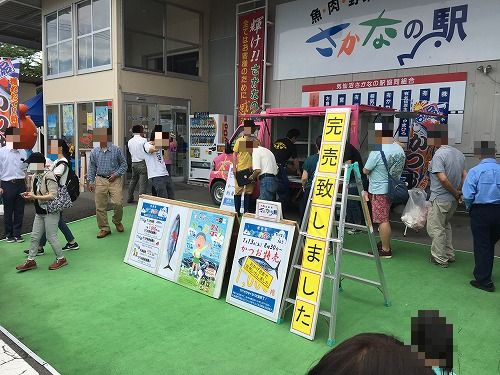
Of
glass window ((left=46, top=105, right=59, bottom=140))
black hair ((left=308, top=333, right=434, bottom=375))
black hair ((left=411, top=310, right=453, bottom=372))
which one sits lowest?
black hair ((left=411, top=310, right=453, bottom=372))

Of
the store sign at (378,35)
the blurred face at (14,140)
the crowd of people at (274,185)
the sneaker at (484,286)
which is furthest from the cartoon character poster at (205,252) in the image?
the store sign at (378,35)

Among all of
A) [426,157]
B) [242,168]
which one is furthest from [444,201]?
[426,157]

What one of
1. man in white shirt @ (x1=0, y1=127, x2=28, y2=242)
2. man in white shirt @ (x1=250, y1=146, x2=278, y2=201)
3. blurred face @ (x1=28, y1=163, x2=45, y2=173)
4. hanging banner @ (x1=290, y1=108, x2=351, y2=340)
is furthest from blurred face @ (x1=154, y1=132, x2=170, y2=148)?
hanging banner @ (x1=290, y1=108, x2=351, y2=340)

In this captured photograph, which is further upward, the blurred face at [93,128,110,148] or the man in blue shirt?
the blurred face at [93,128,110,148]

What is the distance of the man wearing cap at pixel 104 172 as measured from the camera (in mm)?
6238

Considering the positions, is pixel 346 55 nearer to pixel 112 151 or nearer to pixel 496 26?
pixel 496 26

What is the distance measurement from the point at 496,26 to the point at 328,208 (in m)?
6.35

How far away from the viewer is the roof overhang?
44.9 feet

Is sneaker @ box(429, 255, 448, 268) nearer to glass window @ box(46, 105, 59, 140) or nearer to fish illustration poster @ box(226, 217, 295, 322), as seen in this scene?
fish illustration poster @ box(226, 217, 295, 322)

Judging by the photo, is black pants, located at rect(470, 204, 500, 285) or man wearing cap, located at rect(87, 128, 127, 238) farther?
man wearing cap, located at rect(87, 128, 127, 238)

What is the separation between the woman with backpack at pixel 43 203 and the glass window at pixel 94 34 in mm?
7264

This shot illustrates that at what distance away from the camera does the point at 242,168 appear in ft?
20.4

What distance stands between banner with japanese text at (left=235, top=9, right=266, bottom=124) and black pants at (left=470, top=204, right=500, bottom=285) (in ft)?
26.1

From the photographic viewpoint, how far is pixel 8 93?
27.0ft
